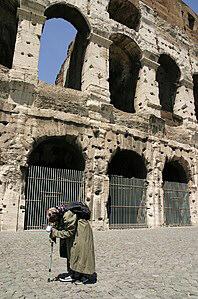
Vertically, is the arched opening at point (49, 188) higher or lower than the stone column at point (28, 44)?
lower

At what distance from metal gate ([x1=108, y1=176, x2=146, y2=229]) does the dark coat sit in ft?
17.5

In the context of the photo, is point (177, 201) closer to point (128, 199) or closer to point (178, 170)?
point (178, 170)

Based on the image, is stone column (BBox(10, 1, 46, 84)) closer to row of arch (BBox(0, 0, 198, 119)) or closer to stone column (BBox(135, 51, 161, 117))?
row of arch (BBox(0, 0, 198, 119))

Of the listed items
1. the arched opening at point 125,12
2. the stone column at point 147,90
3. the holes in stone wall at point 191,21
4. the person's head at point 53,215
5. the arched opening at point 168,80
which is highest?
the holes in stone wall at point 191,21

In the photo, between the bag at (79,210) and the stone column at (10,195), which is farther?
the stone column at (10,195)

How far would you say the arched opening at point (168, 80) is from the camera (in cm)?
1205

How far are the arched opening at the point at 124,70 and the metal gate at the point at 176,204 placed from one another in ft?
13.0

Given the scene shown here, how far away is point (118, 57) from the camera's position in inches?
448

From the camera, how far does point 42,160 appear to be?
937 centimetres

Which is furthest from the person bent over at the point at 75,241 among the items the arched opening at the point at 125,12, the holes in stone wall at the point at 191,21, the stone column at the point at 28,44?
the holes in stone wall at the point at 191,21

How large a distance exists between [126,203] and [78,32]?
715 cm

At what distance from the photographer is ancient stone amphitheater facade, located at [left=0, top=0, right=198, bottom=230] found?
22.7 feet

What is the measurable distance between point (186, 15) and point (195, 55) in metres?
2.78

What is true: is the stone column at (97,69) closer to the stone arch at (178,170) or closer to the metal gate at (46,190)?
the metal gate at (46,190)
